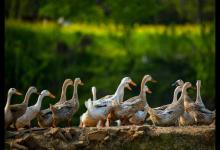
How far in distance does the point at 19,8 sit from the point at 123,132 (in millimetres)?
19829

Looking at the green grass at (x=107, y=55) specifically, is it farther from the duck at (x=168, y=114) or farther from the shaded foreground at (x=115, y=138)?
the shaded foreground at (x=115, y=138)

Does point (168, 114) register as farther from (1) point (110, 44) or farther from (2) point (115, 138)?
(1) point (110, 44)

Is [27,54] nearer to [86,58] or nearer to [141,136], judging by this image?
[86,58]

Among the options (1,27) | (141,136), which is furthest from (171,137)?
(1,27)

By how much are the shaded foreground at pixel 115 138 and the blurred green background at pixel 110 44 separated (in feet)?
42.8

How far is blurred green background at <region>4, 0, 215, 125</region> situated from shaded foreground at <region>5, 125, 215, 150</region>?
1305 cm

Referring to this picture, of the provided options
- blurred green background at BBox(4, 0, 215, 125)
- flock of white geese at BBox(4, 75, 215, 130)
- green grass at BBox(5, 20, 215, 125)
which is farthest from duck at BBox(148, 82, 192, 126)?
blurred green background at BBox(4, 0, 215, 125)

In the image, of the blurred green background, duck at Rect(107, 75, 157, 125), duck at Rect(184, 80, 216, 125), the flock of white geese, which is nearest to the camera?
the flock of white geese

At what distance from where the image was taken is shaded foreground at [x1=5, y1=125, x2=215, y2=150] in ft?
41.0

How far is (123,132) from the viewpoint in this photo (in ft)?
41.7

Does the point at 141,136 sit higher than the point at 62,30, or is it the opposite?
the point at 62,30

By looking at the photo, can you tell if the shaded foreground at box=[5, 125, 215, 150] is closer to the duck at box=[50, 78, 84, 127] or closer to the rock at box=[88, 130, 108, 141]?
the rock at box=[88, 130, 108, 141]

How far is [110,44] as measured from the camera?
32.5 m

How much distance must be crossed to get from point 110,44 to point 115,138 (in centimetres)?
1994
